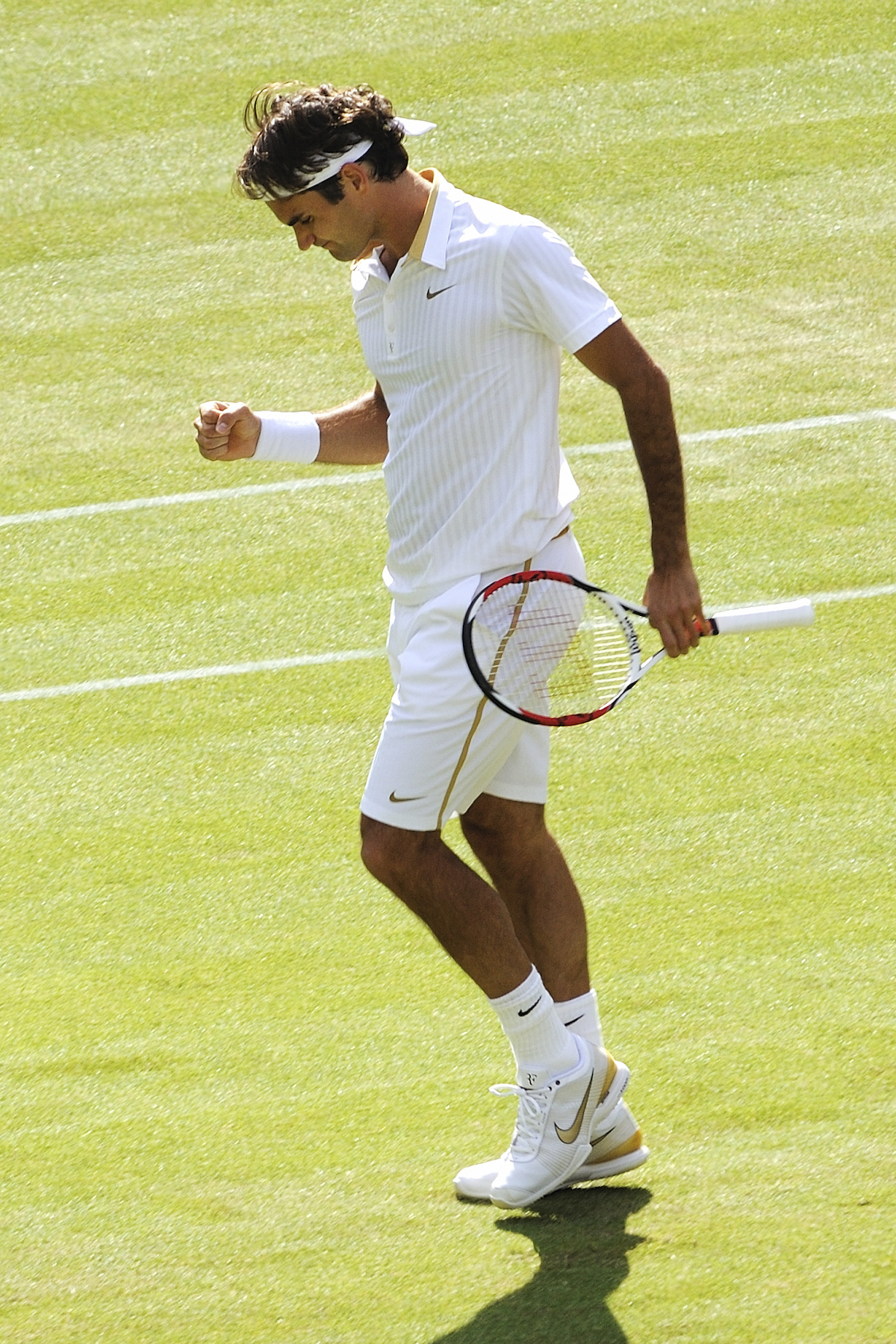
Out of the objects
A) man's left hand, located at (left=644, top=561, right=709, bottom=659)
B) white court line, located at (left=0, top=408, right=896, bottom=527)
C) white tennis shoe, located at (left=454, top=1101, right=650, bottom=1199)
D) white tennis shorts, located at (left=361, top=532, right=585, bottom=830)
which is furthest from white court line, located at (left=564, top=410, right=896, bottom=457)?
white tennis shoe, located at (left=454, top=1101, right=650, bottom=1199)

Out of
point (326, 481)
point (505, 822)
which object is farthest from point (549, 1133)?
point (326, 481)

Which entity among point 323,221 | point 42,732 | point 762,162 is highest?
point 323,221

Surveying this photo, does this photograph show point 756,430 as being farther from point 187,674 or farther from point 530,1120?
point 530,1120

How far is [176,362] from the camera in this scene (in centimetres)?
884

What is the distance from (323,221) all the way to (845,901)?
2.45m

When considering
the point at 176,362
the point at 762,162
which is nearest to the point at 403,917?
the point at 176,362

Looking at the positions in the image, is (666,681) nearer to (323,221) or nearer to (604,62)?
(323,221)

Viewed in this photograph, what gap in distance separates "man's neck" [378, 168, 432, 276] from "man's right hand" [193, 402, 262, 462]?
63 cm

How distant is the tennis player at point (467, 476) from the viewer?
11.6ft

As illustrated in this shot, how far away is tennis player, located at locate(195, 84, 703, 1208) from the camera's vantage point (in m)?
3.53

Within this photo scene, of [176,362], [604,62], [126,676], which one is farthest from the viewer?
[604,62]

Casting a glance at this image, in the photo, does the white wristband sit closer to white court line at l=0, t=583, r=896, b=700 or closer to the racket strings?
the racket strings

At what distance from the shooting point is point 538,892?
3.94 meters

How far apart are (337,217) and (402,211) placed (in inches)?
5.4
